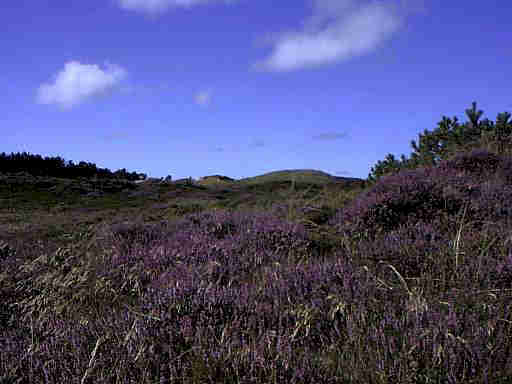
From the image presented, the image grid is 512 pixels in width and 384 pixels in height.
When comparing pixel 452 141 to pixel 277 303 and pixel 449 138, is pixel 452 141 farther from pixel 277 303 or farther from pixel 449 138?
pixel 277 303

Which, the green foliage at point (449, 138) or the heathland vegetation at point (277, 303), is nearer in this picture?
the heathland vegetation at point (277, 303)

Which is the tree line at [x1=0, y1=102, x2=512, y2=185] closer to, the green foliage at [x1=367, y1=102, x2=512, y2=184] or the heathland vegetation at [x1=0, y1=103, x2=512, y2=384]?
the green foliage at [x1=367, y1=102, x2=512, y2=184]

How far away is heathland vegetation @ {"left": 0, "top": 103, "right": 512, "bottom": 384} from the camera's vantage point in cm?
201

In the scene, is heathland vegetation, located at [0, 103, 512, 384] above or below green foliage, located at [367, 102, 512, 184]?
below

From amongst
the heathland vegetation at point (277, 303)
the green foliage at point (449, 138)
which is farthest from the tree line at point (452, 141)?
the heathland vegetation at point (277, 303)

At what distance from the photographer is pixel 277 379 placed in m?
1.95

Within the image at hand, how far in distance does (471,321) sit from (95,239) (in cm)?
466

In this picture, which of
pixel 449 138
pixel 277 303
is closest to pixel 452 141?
pixel 449 138

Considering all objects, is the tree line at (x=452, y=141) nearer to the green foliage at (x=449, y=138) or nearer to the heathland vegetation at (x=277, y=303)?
the green foliage at (x=449, y=138)

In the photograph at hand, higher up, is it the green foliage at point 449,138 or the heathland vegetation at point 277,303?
the green foliage at point 449,138

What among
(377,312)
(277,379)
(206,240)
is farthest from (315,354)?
(206,240)

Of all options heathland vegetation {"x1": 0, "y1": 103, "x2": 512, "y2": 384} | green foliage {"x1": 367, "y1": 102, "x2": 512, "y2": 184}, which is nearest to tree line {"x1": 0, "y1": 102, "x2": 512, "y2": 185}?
green foliage {"x1": 367, "y1": 102, "x2": 512, "y2": 184}

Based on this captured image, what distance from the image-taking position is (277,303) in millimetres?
2600

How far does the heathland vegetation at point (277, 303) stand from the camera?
2006 millimetres
